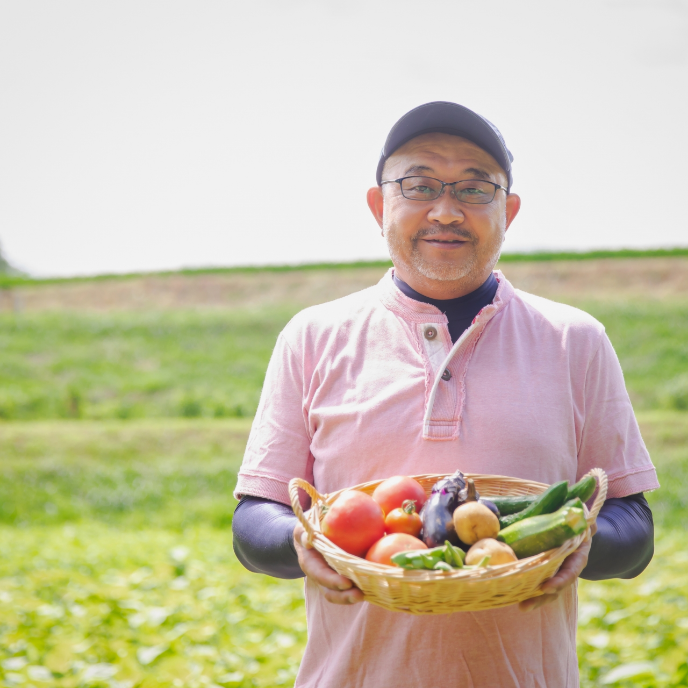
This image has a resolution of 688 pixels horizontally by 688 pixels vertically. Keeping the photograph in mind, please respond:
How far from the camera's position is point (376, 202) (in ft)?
8.27

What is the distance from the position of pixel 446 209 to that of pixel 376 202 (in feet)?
1.29

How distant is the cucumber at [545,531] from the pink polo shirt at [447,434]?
338 millimetres

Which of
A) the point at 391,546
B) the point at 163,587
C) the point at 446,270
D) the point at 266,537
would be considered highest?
the point at 446,270

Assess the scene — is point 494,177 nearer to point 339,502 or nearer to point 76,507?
point 339,502

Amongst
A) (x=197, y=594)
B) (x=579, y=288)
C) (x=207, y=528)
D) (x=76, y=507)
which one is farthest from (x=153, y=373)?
(x=579, y=288)

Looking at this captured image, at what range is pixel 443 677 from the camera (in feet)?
6.69

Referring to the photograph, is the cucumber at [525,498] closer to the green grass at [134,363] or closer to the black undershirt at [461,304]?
the black undershirt at [461,304]

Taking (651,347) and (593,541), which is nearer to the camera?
(593,541)

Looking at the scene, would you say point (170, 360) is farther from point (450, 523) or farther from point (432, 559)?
point (432, 559)

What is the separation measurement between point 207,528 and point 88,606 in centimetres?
328

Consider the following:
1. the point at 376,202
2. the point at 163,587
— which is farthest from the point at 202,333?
the point at 376,202

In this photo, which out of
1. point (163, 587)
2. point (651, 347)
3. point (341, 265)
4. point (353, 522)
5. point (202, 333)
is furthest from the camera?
point (341, 265)

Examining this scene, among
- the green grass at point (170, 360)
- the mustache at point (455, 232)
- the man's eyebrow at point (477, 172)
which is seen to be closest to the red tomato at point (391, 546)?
the mustache at point (455, 232)

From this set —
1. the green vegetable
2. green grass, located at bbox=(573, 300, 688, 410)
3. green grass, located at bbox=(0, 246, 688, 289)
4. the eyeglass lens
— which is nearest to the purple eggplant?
the green vegetable
